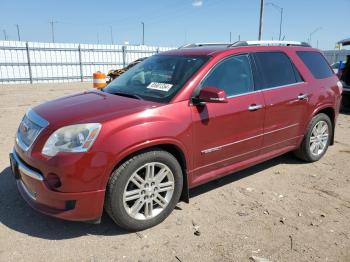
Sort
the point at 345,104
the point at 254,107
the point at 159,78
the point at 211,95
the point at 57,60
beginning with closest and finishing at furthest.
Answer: the point at 211,95 → the point at 159,78 → the point at 254,107 → the point at 345,104 → the point at 57,60

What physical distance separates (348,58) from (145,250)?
9.64 metres

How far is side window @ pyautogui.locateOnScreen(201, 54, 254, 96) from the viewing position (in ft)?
12.4

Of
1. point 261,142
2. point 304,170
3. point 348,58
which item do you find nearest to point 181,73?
point 261,142

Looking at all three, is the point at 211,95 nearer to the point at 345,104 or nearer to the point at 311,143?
the point at 311,143

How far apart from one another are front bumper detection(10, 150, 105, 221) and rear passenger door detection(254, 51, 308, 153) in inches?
93.3

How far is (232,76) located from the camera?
3951 millimetres

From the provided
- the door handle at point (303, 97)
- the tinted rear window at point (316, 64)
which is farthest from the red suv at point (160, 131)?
the tinted rear window at point (316, 64)

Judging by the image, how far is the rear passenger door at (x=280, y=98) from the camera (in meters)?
4.29

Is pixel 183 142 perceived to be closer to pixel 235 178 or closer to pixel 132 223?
pixel 132 223

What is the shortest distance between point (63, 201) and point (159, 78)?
1765 millimetres

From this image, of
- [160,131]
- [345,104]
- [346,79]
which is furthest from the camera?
[345,104]

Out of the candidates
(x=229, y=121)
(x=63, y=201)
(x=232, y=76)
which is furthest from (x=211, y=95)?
(x=63, y=201)

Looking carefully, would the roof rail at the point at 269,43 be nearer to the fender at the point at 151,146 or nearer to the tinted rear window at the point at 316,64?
the tinted rear window at the point at 316,64

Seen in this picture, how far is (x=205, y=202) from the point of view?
13.0ft
